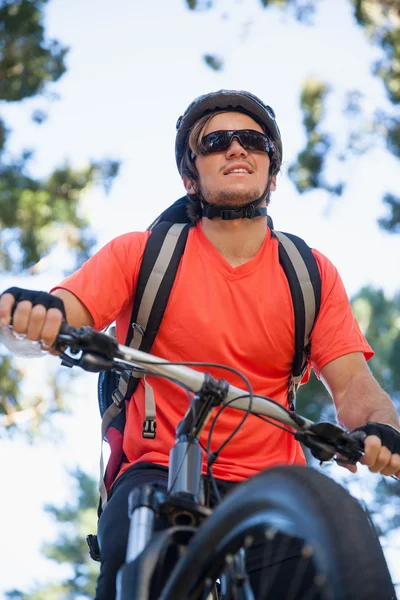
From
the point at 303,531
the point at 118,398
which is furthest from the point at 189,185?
the point at 303,531

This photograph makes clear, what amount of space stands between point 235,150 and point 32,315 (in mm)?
1886

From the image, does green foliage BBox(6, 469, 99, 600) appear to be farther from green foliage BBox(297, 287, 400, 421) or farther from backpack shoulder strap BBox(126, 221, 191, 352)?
backpack shoulder strap BBox(126, 221, 191, 352)

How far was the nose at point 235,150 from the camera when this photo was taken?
4.24 meters

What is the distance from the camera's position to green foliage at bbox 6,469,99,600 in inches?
1109

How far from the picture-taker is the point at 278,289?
12.5 feet

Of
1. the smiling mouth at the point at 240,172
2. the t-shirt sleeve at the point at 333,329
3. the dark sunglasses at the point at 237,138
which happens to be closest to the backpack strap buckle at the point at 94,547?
the t-shirt sleeve at the point at 333,329

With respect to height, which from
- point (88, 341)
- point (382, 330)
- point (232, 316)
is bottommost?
point (88, 341)

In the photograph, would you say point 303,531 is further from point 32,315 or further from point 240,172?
point 240,172

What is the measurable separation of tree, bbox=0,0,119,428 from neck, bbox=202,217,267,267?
1120 centimetres

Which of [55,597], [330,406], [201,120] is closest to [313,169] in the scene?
[330,406]

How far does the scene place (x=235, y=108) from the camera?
4.39 metres

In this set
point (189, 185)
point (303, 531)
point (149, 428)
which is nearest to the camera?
point (303, 531)

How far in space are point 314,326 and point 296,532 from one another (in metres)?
1.90

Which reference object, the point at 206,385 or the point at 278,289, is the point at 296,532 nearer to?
the point at 206,385
